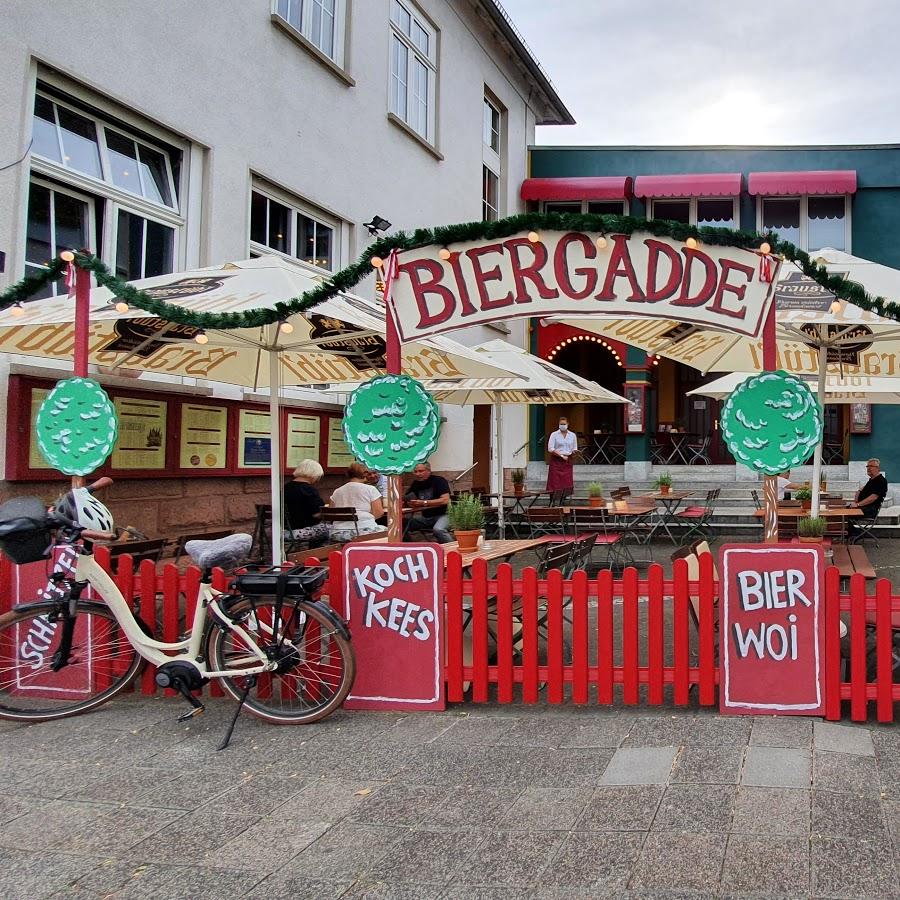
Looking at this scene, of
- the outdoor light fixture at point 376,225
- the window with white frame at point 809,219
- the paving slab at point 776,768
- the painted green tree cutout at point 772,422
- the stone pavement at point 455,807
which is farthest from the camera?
the window with white frame at point 809,219

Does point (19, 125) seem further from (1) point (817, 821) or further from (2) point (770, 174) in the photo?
(2) point (770, 174)

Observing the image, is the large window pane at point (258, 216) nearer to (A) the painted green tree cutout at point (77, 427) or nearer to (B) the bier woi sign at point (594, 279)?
(A) the painted green tree cutout at point (77, 427)

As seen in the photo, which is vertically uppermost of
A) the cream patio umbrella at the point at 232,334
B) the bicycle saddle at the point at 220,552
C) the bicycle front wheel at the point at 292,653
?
the cream patio umbrella at the point at 232,334

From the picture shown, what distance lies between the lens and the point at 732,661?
446 cm

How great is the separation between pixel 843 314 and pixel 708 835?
4048mm

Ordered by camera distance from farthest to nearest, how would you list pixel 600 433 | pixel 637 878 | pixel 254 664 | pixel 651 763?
pixel 600 433 → pixel 254 664 → pixel 651 763 → pixel 637 878

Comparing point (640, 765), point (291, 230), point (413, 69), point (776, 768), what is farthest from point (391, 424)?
point (413, 69)

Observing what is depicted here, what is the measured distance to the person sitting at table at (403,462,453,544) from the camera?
10241mm

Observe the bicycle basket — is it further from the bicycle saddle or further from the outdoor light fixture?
the outdoor light fixture

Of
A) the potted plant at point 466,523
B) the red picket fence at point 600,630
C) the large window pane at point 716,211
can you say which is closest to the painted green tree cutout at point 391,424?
the red picket fence at point 600,630

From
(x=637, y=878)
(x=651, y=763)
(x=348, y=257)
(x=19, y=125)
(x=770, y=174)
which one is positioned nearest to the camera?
(x=637, y=878)

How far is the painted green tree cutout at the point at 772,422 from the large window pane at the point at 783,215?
57.0ft

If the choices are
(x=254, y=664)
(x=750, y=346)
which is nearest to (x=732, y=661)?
(x=254, y=664)

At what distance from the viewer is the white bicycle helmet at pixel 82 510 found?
4543 millimetres
